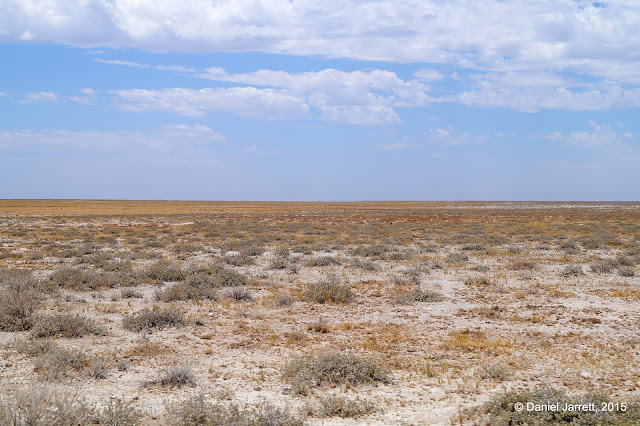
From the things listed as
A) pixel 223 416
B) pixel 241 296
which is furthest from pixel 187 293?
pixel 223 416

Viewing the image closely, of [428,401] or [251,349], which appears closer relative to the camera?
[428,401]

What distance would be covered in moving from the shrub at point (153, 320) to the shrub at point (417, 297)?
589cm

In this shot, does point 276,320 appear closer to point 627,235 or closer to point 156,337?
point 156,337

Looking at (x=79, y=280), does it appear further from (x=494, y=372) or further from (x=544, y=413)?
(x=544, y=413)

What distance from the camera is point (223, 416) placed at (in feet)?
19.0

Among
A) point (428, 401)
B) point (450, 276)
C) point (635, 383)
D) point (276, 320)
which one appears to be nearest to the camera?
point (428, 401)

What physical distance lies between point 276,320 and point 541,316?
6.30 meters

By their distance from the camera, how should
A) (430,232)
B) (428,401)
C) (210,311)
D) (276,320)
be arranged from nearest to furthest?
(428,401)
(276,320)
(210,311)
(430,232)

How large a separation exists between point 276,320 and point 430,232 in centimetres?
2881

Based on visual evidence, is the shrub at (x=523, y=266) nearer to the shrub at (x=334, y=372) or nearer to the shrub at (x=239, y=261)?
the shrub at (x=239, y=261)

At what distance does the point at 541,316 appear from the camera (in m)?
11.7

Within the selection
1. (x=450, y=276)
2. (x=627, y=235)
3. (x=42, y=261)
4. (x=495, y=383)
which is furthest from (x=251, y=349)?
(x=627, y=235)

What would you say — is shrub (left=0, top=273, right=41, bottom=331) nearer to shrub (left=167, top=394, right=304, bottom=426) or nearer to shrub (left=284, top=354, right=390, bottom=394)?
shrub (left=167, top=394, right=304, bottom=426)

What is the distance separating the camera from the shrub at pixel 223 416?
5.62m
